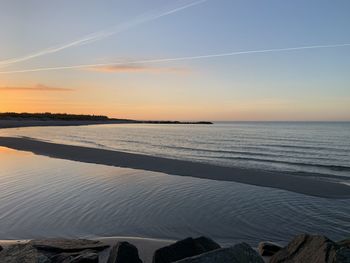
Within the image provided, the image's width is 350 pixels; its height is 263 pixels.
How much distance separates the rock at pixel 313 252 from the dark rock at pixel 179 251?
1.16 m

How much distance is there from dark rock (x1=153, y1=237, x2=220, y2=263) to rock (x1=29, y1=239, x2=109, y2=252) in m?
1.80

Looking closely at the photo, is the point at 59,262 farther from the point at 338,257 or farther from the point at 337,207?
the point at 337,207

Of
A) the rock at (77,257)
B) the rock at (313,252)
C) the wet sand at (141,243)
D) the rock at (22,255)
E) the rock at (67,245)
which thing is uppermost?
the rock at (313,252)

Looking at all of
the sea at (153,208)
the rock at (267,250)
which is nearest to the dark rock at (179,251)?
the rock at (267,250)

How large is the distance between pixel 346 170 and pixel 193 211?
1390 centimetres

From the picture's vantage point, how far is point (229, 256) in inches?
198

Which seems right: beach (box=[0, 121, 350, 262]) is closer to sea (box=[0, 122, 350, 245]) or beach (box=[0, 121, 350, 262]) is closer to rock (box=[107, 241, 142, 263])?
sea (box=[0, 122, 350, 245])

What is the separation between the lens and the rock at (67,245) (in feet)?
23.8

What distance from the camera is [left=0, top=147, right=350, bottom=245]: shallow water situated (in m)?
9.29

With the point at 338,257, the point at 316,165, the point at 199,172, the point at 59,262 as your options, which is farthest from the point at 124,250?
the point at 316,165

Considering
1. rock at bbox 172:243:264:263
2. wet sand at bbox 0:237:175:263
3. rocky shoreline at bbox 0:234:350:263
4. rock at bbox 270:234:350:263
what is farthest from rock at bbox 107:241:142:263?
rock at bbox 270:234:350:263

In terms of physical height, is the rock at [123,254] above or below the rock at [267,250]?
above

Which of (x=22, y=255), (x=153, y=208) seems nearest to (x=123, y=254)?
(x=22, y=255)

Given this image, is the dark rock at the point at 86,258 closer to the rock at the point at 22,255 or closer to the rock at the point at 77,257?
the rock at the point at 77,257
